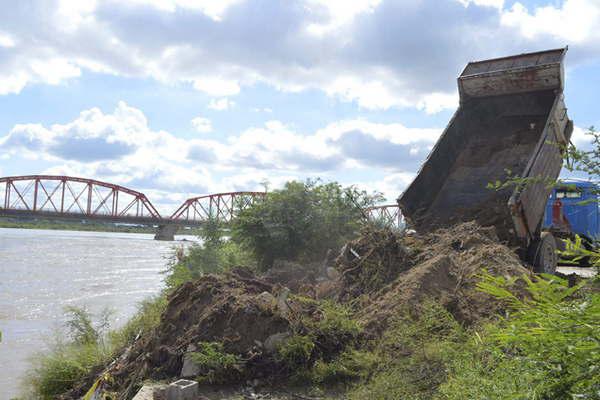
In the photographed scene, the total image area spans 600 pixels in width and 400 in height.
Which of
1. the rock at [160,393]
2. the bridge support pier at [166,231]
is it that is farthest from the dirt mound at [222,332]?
the bridge support pier at [166,231]

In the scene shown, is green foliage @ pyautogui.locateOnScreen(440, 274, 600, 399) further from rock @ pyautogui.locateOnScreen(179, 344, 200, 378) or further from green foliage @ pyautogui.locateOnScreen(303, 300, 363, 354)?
rock @ pyautogui.locateOnScreen(179, 344, 200, 378)

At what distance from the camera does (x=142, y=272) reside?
2883 cm

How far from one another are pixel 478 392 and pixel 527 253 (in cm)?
664

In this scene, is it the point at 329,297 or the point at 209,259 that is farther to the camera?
the point at 209,259

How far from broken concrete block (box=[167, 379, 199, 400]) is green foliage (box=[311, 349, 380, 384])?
133cm

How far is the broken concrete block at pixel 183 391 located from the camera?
536 centimetres

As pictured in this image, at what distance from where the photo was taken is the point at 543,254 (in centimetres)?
881

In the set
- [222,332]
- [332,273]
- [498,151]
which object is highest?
[498,151]

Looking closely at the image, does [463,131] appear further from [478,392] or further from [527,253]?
[478,392]

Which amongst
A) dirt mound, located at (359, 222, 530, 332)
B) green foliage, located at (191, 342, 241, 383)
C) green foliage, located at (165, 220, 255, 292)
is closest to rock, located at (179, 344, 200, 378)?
green foliage, located at (191, 342, 241, 383)

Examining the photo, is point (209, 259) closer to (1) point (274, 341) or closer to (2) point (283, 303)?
(2) point (283, 303)

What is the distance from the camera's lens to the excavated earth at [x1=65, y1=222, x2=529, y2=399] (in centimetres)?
636

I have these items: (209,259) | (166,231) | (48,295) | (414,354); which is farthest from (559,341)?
(166,231)

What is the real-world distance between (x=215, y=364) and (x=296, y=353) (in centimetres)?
95
